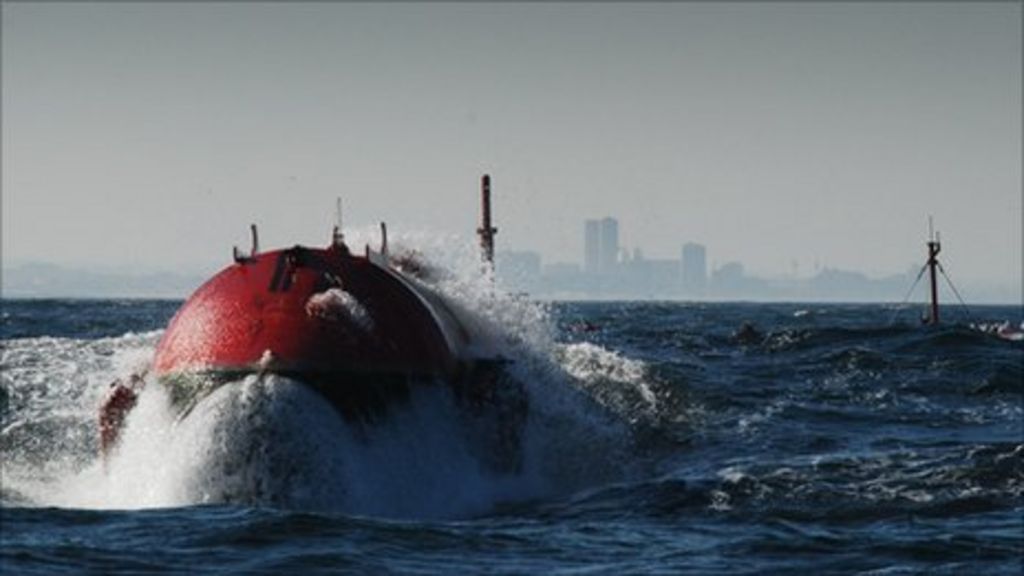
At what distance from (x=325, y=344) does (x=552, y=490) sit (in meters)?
4.32

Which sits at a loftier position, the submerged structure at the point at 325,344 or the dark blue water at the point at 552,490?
the submerged structure at the point at 325,344

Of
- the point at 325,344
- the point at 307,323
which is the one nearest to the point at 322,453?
the point at 325,344

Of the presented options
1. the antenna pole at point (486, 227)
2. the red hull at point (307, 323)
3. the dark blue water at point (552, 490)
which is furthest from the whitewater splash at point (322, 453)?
the antenna pole at point (486, 227)

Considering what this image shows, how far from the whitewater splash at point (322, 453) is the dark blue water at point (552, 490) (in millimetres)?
38

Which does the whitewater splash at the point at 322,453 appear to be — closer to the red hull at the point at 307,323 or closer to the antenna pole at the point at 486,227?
the red hull at the point at 307,323

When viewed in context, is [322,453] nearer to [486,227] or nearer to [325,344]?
[325,344]

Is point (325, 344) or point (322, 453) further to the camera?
point (325, 344)

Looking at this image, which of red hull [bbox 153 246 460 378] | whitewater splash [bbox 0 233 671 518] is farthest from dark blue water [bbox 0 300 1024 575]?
red hull [bbox 153 246 460 378]

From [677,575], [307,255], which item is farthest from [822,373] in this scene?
[677,575]

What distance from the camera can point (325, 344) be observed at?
763 inches

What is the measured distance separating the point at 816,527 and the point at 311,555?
593 cm

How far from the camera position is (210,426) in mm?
18016

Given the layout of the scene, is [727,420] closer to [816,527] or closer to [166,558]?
[816,527]

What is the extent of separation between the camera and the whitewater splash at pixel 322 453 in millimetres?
17656
